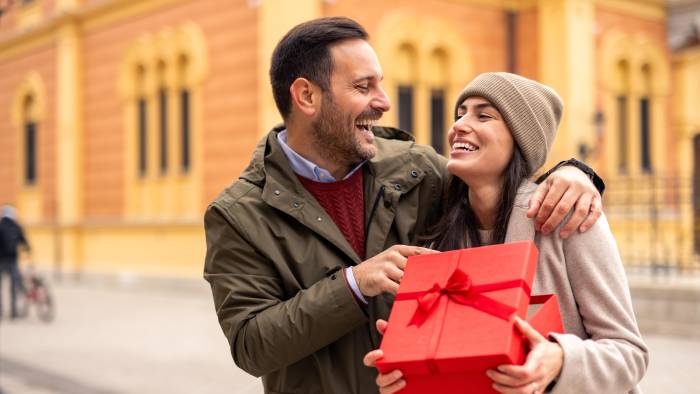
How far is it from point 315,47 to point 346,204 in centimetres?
48

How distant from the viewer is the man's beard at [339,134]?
7.88 feet

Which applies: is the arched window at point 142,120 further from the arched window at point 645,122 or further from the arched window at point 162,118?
the arched window at point 645,122

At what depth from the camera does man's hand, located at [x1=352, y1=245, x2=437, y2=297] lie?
6.55 ft

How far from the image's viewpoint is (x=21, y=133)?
20.6 m

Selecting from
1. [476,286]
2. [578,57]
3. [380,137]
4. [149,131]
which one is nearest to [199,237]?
[149,131]

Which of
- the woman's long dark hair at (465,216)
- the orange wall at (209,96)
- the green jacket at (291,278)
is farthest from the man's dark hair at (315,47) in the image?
the orange wall at (209,96)

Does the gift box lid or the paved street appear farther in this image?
the paved street

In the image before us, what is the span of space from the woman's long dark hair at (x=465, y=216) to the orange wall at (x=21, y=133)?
59.8 feet

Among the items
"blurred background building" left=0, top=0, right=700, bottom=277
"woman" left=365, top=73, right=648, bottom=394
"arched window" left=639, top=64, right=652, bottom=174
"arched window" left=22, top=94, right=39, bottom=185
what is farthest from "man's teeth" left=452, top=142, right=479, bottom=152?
"arched window" left=22, top=94, right=39, bottom=185

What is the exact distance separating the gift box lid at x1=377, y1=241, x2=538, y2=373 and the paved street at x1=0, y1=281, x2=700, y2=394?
204cm

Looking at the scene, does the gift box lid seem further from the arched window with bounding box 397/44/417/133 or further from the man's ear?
the arched window with bounding box 397/44/417/133

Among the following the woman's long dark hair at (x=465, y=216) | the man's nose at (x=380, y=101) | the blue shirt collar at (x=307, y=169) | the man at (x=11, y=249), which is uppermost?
the man's nose at (x=380, y=101)

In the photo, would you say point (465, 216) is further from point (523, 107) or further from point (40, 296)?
point (40, 296)

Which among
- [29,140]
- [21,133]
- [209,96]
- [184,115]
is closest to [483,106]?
[209,96]
